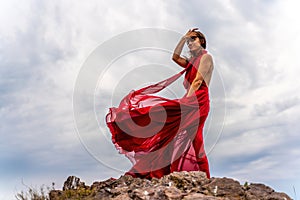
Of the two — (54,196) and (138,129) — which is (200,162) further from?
(54,196)

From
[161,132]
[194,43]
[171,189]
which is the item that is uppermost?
[194,43]

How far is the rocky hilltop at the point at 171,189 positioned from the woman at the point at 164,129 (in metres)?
0.90

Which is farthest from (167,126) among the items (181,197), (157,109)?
(181,197)

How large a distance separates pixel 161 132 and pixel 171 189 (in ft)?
8.05

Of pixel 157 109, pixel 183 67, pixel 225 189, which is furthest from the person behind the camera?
pixel 183 67

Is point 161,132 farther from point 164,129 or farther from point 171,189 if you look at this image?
point 171,189

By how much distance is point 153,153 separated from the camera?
10148 millimetres

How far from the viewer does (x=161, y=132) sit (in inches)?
395

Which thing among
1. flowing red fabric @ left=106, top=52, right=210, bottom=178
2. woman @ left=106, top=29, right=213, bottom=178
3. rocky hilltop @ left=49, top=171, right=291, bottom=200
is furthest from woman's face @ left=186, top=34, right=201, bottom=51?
rocky hilltop @ left=49, top=171, right=291, bottom=200

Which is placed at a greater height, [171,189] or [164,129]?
[164,129]

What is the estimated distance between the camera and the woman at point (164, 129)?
32.6ft

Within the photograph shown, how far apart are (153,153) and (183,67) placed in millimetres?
2300

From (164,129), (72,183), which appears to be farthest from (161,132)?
(72,183)

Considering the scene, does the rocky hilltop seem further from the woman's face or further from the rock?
the woman's face
